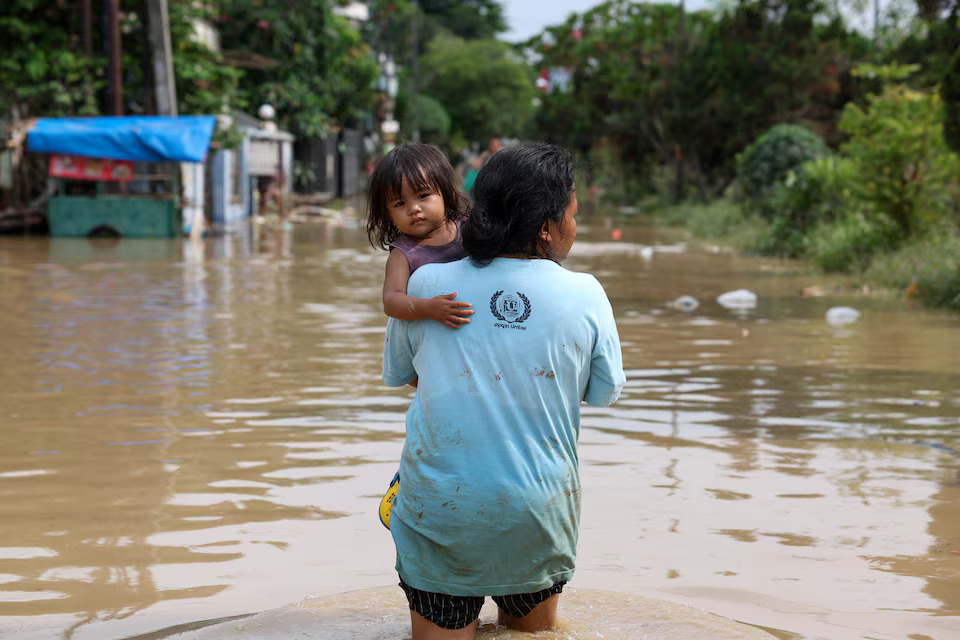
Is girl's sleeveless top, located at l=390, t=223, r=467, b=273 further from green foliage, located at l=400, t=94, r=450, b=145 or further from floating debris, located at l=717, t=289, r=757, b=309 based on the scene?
green foliage, located at l=400, t=94, r=450, b=145

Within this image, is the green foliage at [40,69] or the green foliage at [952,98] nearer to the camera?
the green foliage at [952,98]

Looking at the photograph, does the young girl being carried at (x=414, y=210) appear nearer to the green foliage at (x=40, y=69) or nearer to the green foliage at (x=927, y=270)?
the green foliage at (x=927, y=270)

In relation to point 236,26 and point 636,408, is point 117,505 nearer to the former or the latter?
point 636,408

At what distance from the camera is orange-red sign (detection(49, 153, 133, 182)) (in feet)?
82.5

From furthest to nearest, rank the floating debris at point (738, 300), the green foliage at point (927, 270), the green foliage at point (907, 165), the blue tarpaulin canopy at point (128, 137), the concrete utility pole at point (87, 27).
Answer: the concrete utility pole at point (87, 27)
the blue tarpaulin canopy at point (128, 137)
the green foliage at point (907, 165)
the floating debris at point (738, 300)
the green foliage at point (927, 270)

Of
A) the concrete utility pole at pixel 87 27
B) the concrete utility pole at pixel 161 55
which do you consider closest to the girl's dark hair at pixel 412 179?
the concrete utility pole at pixel 161 55

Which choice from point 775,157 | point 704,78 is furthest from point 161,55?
point 704,78

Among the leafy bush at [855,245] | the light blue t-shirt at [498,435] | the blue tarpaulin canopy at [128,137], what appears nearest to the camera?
the light blue t-shirt at [498,435]

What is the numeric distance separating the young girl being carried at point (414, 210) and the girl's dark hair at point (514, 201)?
0.25 metres

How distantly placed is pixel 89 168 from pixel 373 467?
20779 mm

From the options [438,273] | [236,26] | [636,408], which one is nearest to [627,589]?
[438,273]

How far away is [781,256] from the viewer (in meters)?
20.7

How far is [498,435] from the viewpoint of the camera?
10.6 ft

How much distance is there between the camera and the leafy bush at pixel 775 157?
23.9 metres
